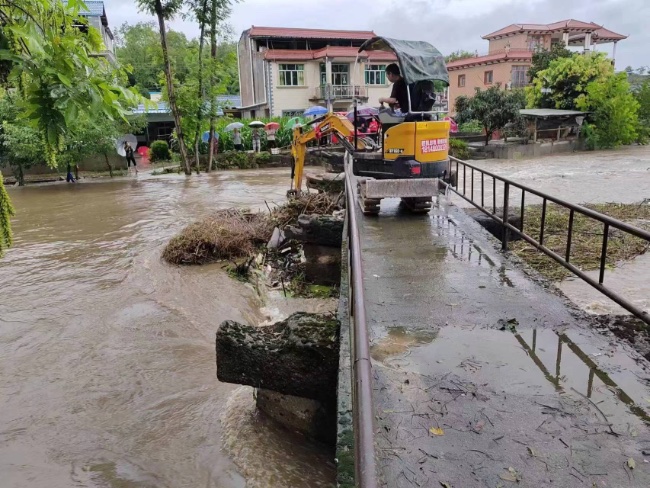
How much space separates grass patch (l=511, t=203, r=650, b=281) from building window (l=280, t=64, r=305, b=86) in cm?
3105

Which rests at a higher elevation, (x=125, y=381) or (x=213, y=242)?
(x=213, y=242)

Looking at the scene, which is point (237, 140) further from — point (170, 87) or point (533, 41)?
point (533, 41)

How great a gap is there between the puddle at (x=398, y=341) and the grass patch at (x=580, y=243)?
329cm

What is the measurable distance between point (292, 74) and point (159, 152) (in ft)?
40.2

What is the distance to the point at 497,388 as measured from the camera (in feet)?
11.2

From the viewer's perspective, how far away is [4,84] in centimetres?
290

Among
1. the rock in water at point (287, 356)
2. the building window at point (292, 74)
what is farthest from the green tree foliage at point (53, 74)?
the building window at point (292, 74)

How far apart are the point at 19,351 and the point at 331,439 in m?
4.88

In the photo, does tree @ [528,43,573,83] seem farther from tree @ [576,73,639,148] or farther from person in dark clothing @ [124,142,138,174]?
person in dark clothing @ [124,142,138,174]

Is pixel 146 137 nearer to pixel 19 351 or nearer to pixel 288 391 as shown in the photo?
pixel 19 351

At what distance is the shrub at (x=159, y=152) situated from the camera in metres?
32.8

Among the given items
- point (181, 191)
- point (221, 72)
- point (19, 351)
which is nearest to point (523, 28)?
point (221, 72)

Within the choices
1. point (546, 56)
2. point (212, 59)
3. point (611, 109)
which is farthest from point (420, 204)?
point (546, 56)

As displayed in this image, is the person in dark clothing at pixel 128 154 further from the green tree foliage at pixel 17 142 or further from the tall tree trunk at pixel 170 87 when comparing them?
the green tree foliage at pixel 17 142
